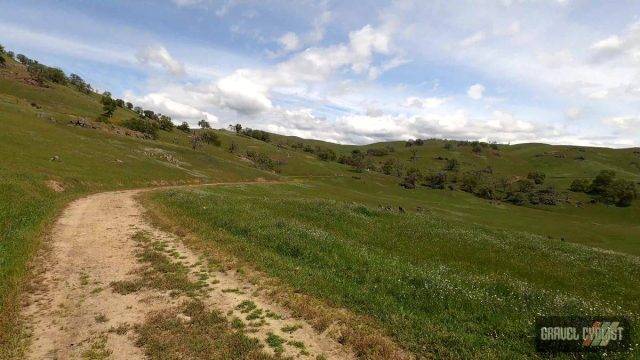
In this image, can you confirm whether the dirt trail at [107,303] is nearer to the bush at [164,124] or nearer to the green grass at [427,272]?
the green grass at [427,272]

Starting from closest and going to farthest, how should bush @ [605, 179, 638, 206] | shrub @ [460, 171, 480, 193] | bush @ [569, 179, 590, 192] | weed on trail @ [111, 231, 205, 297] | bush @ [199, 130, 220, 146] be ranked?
weed on trail @ [111, 231, 205, 297]
bush @ [605, 179, 638, 206]
bush @ [199, 130, 220, 146]
shrub @ [460, 171, 480, 193]
bush @ [569, 179, 590, 192]

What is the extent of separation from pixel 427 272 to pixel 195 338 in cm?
1138

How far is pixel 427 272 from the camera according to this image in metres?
17.9

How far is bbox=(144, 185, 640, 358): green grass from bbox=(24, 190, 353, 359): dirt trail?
2169 millimetres

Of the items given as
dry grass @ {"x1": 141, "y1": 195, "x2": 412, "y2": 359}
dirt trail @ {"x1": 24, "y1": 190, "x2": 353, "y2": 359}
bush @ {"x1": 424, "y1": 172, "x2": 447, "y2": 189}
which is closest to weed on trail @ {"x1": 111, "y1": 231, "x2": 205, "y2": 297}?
dirt trail @ {"x1": 24, "y1": 190, "x2": 353, "y2": 359}

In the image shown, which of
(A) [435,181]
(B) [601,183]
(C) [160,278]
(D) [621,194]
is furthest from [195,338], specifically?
(B) [601,183]

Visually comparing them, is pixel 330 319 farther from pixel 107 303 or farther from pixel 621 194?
pixel 621 194

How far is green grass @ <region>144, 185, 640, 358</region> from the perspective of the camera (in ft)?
39.7

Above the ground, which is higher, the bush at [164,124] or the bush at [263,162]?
the bush at [164,124]

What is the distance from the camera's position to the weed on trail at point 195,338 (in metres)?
10.1

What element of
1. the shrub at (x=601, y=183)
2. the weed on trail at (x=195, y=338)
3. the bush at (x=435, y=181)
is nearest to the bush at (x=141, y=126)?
the bush at (x=435, y=181)

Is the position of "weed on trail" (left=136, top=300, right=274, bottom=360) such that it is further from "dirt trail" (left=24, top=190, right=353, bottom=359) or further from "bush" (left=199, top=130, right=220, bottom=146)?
"bush" (left=199, top=130, right=220, bottom=146)

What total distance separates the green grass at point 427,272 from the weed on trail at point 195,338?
397 centimetres

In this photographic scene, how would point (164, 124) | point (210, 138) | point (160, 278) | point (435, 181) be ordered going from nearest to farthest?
point (160, 278) < point (164, 124) < point (210, 138) < point (435, 181)
